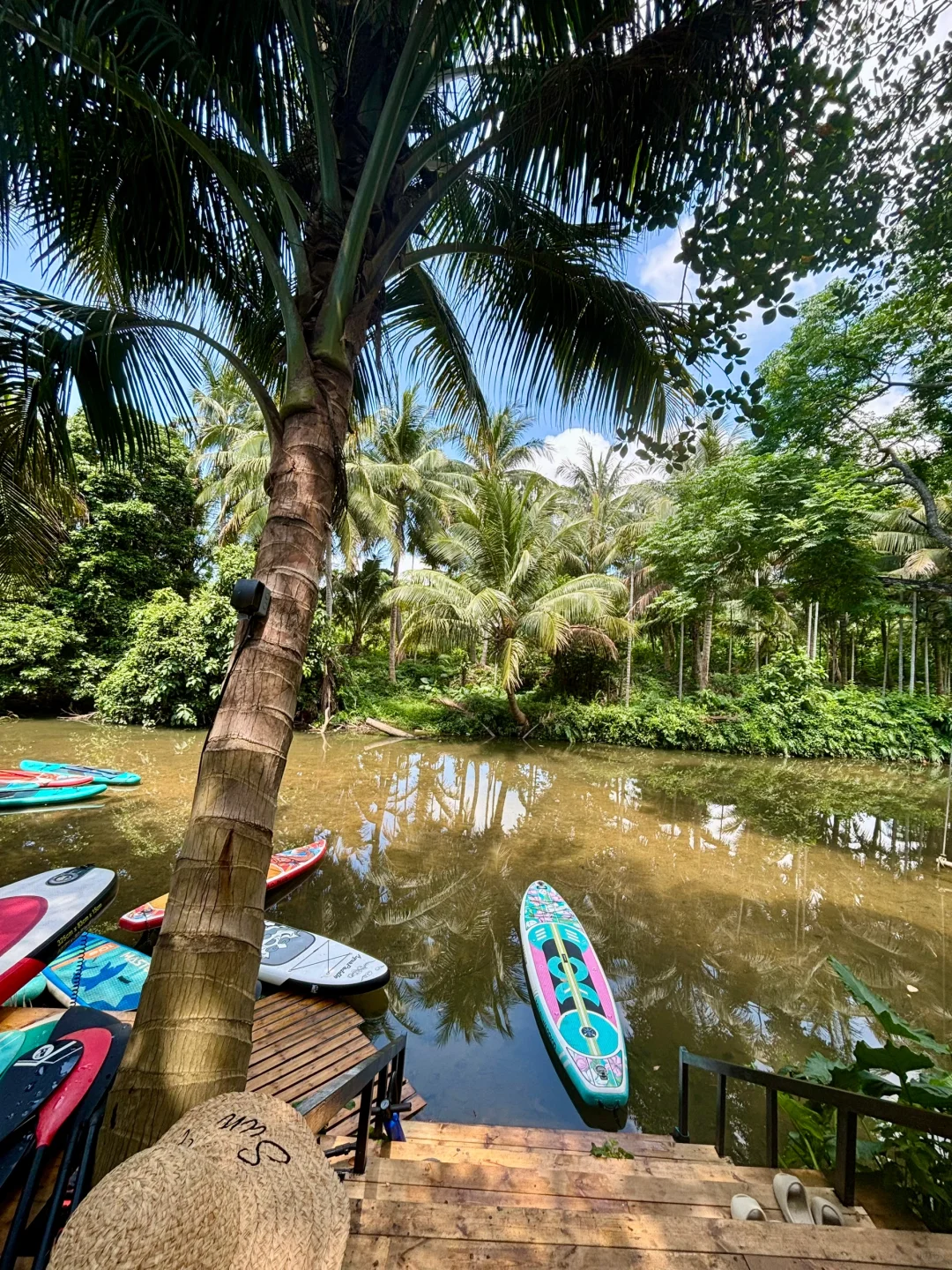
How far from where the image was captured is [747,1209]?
156 centimetres

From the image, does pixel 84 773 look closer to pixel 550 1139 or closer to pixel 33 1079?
pixel 33 1079

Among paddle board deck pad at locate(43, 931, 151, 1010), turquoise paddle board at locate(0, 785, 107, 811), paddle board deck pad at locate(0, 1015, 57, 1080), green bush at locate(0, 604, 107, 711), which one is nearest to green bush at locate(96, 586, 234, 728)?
green bush at locate(0, 604, 107, 711)

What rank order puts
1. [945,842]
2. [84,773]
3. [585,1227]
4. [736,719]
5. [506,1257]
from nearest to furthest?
1. [506,1257]
2. [585,1227]
3. [84,773]
4. [945,842]
5. [736,719]

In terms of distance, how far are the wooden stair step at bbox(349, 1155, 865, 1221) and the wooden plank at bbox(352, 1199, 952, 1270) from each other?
0.78 feet

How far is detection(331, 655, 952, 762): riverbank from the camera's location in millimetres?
14250

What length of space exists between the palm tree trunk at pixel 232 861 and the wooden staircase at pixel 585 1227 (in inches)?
23.1

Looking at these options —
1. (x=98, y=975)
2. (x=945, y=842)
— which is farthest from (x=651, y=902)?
(x=945, y=842)

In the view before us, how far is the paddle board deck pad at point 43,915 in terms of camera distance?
2.89 meters

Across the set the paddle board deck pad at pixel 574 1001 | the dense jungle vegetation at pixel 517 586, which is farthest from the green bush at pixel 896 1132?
the dense jungle vegetation at pixel 517 586

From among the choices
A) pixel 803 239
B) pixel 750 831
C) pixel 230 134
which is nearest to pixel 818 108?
pixel 803 239

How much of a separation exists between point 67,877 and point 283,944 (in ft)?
6.08

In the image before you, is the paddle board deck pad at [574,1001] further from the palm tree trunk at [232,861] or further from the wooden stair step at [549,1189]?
the palm tree trunk at [232,861]

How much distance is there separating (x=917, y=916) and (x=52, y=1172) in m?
7.22

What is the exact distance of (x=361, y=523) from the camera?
15.4m
